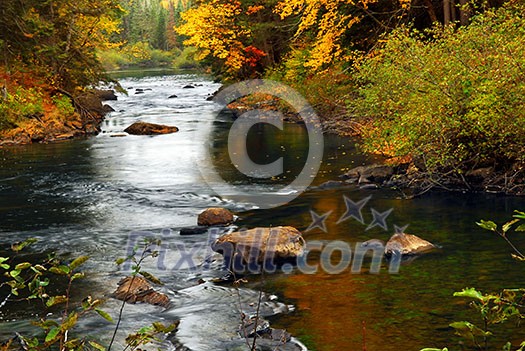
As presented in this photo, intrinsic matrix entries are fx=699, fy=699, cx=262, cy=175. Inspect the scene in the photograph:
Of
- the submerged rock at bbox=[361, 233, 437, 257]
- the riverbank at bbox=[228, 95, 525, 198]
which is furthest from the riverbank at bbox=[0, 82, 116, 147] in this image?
the submerged rock at bbox=[361, 233, 437, 257]

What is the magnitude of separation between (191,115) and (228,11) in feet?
21.9

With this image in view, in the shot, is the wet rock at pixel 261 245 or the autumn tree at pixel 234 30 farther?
the autumn tree at pixel 234 30

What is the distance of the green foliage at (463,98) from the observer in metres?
15.0

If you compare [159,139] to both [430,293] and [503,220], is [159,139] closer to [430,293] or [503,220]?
[503,220]

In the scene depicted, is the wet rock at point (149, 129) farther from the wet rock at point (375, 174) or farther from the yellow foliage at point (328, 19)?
the wet rock at point (375, 174)

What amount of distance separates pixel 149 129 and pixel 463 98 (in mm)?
19046

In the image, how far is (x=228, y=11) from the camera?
4088 cm

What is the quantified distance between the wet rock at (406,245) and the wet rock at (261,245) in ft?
5.13

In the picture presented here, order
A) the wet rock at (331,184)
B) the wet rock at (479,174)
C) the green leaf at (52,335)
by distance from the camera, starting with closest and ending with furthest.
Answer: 1. the green leaf at (52,335)
2. the wet rock at (479,174)
3. the wet rock at (331,184)

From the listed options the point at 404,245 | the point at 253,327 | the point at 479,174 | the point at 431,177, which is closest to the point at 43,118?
the point at 431,177

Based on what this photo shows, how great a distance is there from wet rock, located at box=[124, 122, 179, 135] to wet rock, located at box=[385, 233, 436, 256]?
21129 millimetres

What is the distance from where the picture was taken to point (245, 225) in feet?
49.2

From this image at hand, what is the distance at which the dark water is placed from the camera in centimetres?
915

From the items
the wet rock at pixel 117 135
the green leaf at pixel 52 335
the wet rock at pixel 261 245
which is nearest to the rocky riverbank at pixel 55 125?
the wet rock at pixel 117 135
